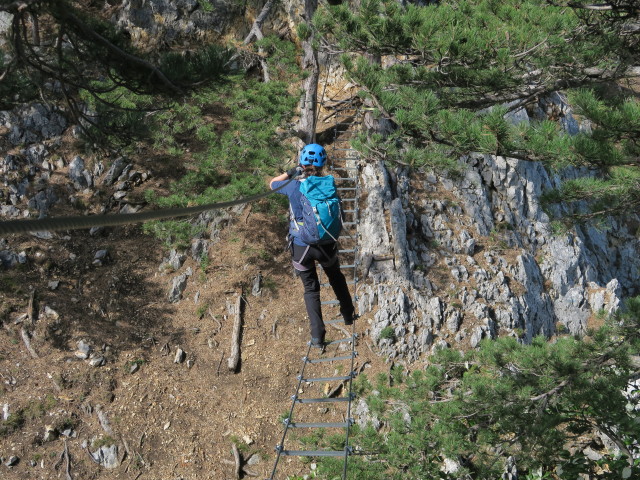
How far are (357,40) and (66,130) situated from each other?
693 centimetres

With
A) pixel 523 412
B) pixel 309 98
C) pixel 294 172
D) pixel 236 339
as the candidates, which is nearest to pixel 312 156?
pixel 294 172

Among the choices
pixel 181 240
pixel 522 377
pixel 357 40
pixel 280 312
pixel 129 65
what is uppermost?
pixel 357 40

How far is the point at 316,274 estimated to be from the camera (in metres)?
5.05

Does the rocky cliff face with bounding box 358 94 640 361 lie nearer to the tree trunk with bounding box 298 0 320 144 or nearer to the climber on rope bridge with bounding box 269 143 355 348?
the tree trunk with bounding box 298 0 320 144

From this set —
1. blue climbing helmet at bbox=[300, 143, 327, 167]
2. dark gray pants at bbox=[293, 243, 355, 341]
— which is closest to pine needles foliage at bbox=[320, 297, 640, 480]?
dark gray pants at bbox=[293, 243, 355, 341]

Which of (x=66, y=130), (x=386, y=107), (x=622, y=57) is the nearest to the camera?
(x=622, y=57)

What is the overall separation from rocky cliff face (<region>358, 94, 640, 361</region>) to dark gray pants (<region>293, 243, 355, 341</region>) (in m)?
2.39

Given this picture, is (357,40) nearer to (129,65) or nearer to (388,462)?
(129,65)

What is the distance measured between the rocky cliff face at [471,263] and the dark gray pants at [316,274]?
239cm

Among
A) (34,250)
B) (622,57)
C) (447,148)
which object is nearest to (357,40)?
(447,148)

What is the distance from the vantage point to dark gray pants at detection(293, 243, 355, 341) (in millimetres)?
4855

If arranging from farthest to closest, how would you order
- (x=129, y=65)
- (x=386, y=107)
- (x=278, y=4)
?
1. (x=278, y=4)
2. (x=386, y=107)
3. (x=129, y=65)

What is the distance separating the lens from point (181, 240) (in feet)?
25.8

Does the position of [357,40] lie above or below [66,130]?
below
